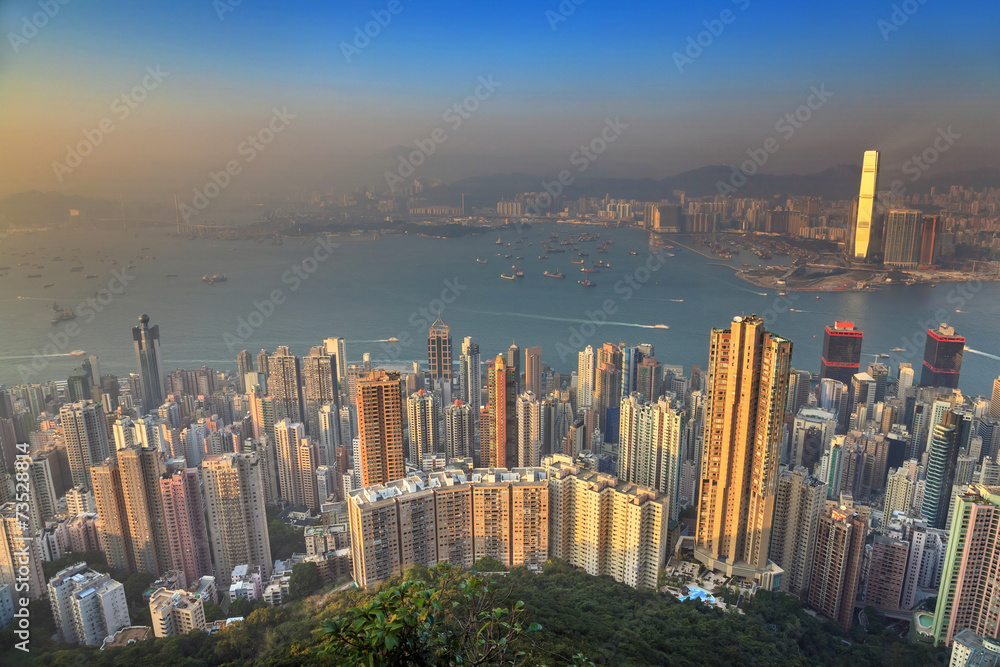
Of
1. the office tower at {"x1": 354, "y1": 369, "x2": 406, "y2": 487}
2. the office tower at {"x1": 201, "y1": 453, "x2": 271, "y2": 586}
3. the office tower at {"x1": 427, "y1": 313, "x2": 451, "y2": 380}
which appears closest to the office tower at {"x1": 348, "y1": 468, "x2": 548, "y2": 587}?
the office tower at {"x1": 354, "y1": 369, "x2": 406, "y2": 487}

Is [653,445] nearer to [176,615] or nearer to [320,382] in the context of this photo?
[176,615]

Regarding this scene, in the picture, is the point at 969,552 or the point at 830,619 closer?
the point at 969,552

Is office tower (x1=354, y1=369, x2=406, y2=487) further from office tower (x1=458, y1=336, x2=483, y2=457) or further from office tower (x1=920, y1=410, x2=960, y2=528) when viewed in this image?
office tower (x1=920, y1=410, x2=960, y2=528)

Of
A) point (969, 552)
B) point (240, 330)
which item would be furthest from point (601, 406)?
point (240, 330)

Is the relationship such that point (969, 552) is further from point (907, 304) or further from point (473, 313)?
point (473, 313)

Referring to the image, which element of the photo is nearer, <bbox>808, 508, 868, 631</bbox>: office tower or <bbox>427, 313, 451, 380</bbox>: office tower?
<bbox>808, 508, 868, 631</bbox>: office tower

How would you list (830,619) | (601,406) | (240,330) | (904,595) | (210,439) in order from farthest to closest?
1. (240,330)
2. (601,406)
3. (210,439)
4. (904,595)
5. (830,619)
